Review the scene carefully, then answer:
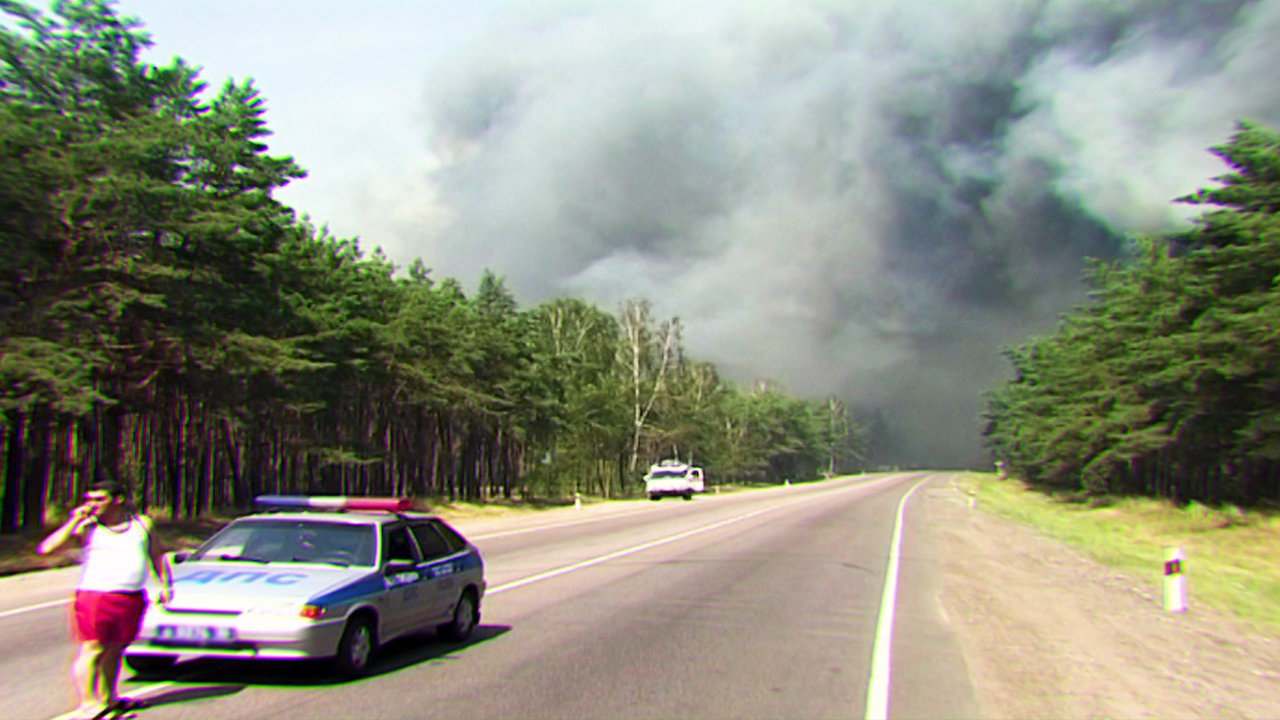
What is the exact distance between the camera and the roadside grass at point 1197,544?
54.6 ft

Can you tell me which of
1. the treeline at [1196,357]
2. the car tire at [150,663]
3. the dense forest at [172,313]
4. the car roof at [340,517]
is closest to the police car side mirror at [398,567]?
the car roof at [340,517]

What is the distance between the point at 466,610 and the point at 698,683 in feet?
9.75

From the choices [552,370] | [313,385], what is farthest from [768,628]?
[552,370]

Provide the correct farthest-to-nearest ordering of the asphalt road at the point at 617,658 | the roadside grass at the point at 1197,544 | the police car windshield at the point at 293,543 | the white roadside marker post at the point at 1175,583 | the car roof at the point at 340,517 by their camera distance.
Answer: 1. the roadside grass at the point at 1197,544
2. the white roadside marker post at the point at 1175,583
3. the car roof at the point at 340,517
4. the police car windshield at the point at 293,543
5. the asphalt road at the point at 617,658

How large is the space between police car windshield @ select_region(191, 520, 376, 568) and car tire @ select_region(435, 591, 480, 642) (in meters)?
1.53

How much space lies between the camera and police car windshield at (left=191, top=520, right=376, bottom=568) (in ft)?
27.7

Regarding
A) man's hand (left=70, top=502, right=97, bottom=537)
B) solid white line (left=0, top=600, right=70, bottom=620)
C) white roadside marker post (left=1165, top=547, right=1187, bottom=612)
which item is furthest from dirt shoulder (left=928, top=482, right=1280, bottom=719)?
solid white line (left=0, top=600, right=70, bottom=620)

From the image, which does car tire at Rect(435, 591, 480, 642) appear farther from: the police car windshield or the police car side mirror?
the police car windshield

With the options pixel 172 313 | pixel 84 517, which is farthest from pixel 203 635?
pixel 172 313

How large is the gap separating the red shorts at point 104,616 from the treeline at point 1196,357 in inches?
1216

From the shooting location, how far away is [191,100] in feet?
87.9

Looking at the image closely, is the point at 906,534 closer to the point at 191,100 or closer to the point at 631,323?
the point at 191,100

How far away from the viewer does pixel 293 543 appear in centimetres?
862

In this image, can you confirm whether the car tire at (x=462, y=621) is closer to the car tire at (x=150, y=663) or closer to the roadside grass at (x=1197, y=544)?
the car tire at (x=150, y=663)
